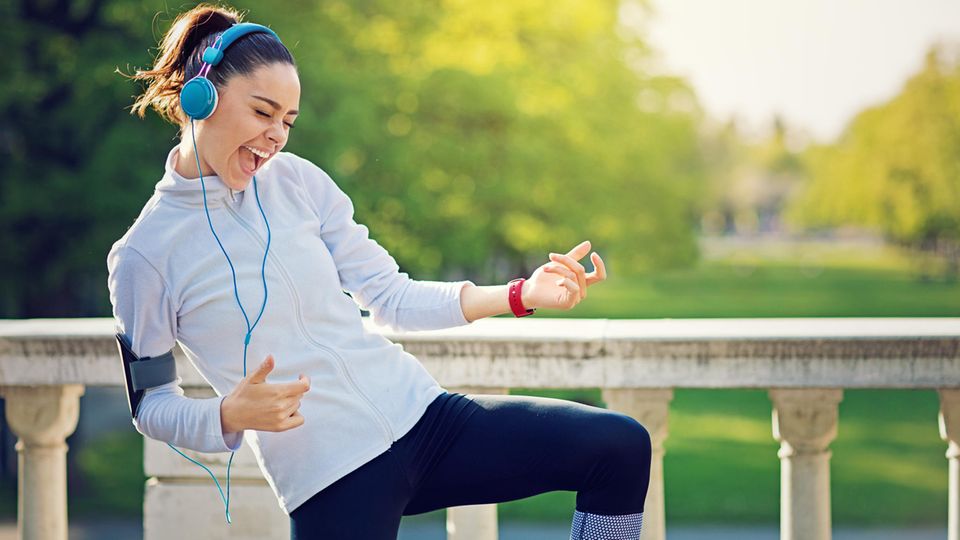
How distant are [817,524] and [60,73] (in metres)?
9.26

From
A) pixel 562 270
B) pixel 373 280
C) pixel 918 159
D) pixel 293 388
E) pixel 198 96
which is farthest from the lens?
pixel 918 159

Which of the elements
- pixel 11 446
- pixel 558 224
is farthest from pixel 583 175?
pixel 11 446

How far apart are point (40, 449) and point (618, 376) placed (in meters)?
1.59

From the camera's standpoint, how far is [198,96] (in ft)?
7.29

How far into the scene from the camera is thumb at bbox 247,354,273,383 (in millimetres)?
A: 2107

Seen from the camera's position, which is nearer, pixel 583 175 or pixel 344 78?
pixel 344 78

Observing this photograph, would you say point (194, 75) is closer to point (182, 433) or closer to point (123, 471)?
point (182, 433)

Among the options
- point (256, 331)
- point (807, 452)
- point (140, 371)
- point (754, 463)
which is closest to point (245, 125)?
point (256, 331)

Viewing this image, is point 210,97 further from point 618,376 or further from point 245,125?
point 618,376

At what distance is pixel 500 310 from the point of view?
2.48 meters

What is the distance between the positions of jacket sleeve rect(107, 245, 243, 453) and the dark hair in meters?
0.31

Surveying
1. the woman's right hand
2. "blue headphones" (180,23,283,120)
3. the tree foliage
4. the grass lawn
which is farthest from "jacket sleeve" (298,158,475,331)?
the tree foliage

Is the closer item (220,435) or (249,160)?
(220,435)

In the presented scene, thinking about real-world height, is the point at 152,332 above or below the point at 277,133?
below
